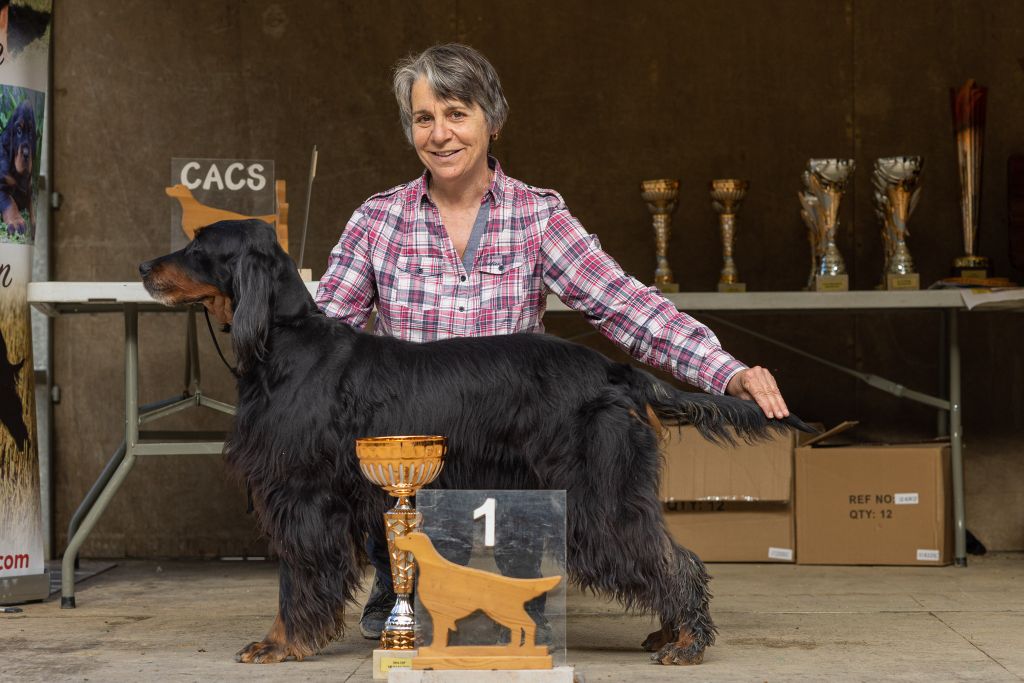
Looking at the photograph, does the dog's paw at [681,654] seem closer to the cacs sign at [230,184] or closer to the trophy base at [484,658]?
the trophy base at [484,658]

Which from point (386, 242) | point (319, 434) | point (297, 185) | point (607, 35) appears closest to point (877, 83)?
point (607, 35)

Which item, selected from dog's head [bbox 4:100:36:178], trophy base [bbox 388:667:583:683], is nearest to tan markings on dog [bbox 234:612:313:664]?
trophy base [bbox 388:667:583:683]

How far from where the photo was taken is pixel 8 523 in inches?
135

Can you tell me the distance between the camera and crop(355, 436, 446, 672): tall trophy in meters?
2.28

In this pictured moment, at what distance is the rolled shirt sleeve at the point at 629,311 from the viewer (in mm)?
2633

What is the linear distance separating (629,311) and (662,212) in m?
1.73

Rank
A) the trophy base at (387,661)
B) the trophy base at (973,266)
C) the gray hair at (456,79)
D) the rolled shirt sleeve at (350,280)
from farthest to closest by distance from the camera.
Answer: the trophy base at (973,266), the rolled shirt sleeve at (350,280), the gray hair at (456,79), the trophy base at (387,661)

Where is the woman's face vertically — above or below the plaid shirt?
above

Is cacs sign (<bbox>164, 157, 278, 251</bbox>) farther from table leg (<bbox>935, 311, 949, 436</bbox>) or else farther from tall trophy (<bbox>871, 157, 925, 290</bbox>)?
table leg (<bbox>935, 311, 949, 436</bbox>)

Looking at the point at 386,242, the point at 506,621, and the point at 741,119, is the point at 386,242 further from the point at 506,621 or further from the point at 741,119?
the point at 741,119

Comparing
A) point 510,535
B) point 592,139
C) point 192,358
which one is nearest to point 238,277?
point 510,535

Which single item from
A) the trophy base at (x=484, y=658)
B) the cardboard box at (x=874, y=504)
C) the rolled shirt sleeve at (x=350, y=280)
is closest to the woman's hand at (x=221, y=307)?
the rolled shirt sleeve at (x=350, y=280)

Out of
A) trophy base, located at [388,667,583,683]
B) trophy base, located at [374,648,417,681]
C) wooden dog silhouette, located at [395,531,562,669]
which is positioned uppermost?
wooden dog silhouette, located at [395,531,562,669]

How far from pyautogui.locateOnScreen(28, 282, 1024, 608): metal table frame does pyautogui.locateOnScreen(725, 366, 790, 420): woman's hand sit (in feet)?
4.30
